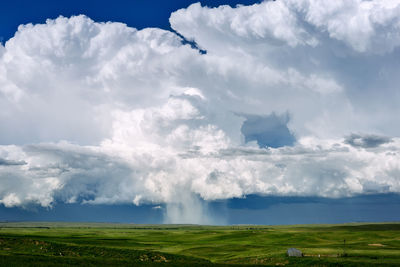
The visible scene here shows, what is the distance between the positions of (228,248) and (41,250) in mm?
61818

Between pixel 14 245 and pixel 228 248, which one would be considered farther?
pixel 228 248

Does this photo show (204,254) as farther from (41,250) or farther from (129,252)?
(41,250)

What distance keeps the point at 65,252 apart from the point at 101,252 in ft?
25.0

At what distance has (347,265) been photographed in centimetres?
6994

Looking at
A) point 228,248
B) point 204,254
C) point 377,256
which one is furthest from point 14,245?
point 377,256

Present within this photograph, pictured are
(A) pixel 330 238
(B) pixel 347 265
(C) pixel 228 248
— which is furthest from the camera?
(A) pixel 330 238

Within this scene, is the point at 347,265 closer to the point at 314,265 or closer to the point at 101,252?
the point at 314,265

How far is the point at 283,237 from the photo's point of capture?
15688cm

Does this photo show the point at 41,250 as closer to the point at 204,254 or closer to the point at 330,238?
the point at 204,254

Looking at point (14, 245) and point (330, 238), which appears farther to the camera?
point (330, 238)

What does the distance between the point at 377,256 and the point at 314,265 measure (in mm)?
17453

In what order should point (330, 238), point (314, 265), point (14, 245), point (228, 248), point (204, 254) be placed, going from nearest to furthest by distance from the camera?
point (314, 265), point (14, 245), point (204, 254), point (228, 248), point (330, 238)

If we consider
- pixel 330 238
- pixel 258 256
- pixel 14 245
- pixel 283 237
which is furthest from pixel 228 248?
pixel 14 245

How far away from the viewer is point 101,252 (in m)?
82.8
